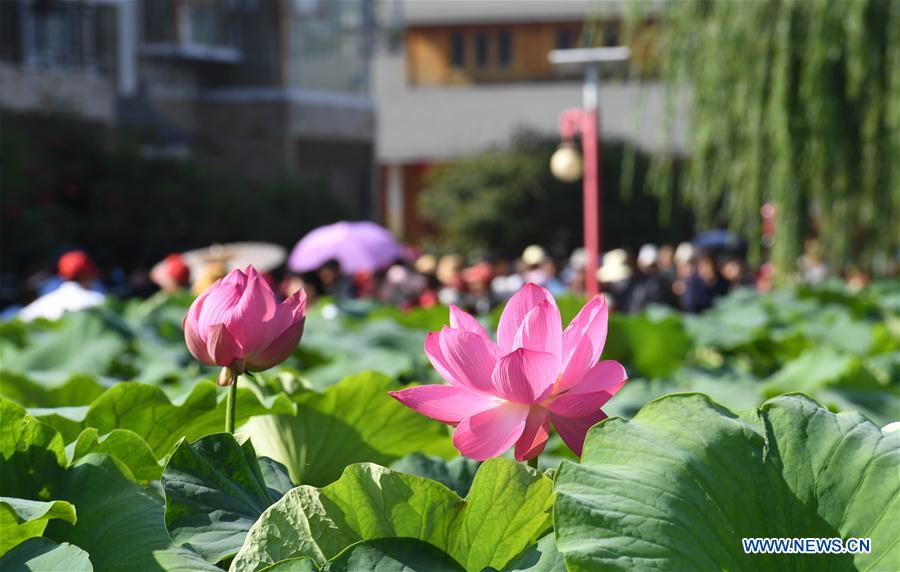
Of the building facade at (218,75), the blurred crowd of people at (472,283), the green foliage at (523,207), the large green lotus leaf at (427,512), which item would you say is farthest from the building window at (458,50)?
the large green lotus leaf at (427,512)

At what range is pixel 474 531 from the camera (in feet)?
3.68

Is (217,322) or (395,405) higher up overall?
(217,322)

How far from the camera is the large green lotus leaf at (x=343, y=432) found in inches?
63.4

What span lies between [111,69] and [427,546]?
22.6 meters

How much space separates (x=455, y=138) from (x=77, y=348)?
25.3 metres

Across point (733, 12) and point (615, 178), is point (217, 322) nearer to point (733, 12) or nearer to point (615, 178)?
point (733, 12)

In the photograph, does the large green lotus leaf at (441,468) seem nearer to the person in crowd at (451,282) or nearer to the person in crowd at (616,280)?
the person in crowd at (451,282)

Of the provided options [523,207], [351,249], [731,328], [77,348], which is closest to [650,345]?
[731,328]

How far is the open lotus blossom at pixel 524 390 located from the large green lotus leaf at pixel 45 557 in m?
0.30

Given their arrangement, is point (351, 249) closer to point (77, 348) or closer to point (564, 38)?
point (77, 348)

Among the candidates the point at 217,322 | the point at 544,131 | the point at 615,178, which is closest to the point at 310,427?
the point at 217,322

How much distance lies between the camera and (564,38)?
28938 mm

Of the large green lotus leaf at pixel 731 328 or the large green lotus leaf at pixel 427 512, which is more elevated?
the large green lotus leaf at pixel 427 512

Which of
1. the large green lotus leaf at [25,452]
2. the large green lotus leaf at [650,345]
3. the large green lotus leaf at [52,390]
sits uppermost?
the large green lotus leaf at [25,452]
